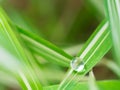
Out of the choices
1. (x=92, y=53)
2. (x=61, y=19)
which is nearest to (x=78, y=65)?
(x=92, y=53)

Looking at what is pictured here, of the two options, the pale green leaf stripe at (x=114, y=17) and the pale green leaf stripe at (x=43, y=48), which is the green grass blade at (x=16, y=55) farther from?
the pale green leaf stripe at (x=114, y=17)

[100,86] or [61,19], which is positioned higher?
[61,19]

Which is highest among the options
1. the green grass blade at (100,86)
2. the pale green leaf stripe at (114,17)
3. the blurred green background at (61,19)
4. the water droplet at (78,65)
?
the blurred green background at (61,19)

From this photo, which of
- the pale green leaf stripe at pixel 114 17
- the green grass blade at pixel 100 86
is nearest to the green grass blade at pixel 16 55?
the green grass blade at pixel 100 86

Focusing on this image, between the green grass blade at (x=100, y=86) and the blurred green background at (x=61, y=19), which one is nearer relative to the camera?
the green grass blade at (x=100, y=86)

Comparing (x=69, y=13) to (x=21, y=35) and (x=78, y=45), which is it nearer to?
(x=78, y=45)

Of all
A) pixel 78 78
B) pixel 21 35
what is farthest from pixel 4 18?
pixel 78 78

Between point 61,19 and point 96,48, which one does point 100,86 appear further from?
point 61,19

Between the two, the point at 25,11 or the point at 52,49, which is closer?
the point at 52,49
